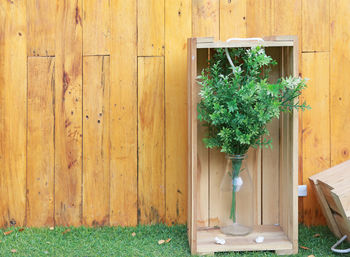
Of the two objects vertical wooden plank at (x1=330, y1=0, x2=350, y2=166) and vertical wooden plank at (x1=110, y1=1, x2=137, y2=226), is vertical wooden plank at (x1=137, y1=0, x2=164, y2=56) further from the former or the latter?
vertical wooden plank at (x1=330, y1=0, x2=350, y2=166)

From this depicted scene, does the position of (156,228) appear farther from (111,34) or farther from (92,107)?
(111,34)

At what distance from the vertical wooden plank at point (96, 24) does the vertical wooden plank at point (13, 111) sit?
1.13 ft

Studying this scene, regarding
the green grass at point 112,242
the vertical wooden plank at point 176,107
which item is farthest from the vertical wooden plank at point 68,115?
the vertical wooden plank at point 176,107

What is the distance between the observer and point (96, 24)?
2205 millimetres

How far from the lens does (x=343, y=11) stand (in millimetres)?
2195

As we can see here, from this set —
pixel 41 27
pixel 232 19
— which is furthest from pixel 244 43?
pixel 41 27

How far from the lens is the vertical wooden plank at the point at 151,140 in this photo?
7.26 ft

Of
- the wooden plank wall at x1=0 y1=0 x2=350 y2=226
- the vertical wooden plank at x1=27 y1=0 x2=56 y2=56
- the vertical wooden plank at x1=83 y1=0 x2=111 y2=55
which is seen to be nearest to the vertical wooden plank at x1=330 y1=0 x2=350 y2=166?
the wooden plank wall at x1=0 y1=0 x2=350 y2=226

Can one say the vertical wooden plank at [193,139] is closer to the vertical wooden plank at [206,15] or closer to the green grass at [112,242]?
the green grass at [112,242]

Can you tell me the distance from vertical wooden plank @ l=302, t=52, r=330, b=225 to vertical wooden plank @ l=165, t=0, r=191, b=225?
664mm

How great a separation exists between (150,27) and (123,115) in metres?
0.51

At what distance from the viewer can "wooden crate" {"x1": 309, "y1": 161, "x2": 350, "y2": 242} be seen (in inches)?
66.9

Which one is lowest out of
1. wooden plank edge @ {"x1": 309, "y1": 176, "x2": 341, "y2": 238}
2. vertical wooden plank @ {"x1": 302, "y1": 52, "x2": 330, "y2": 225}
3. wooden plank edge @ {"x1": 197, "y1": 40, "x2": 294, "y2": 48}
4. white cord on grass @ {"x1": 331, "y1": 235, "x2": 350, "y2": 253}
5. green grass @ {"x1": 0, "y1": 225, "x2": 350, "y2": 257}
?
green grass @ {"x1": 0, "y1": 225, "x2": 350, "y2": 257}

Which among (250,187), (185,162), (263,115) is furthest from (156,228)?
(263,115)
